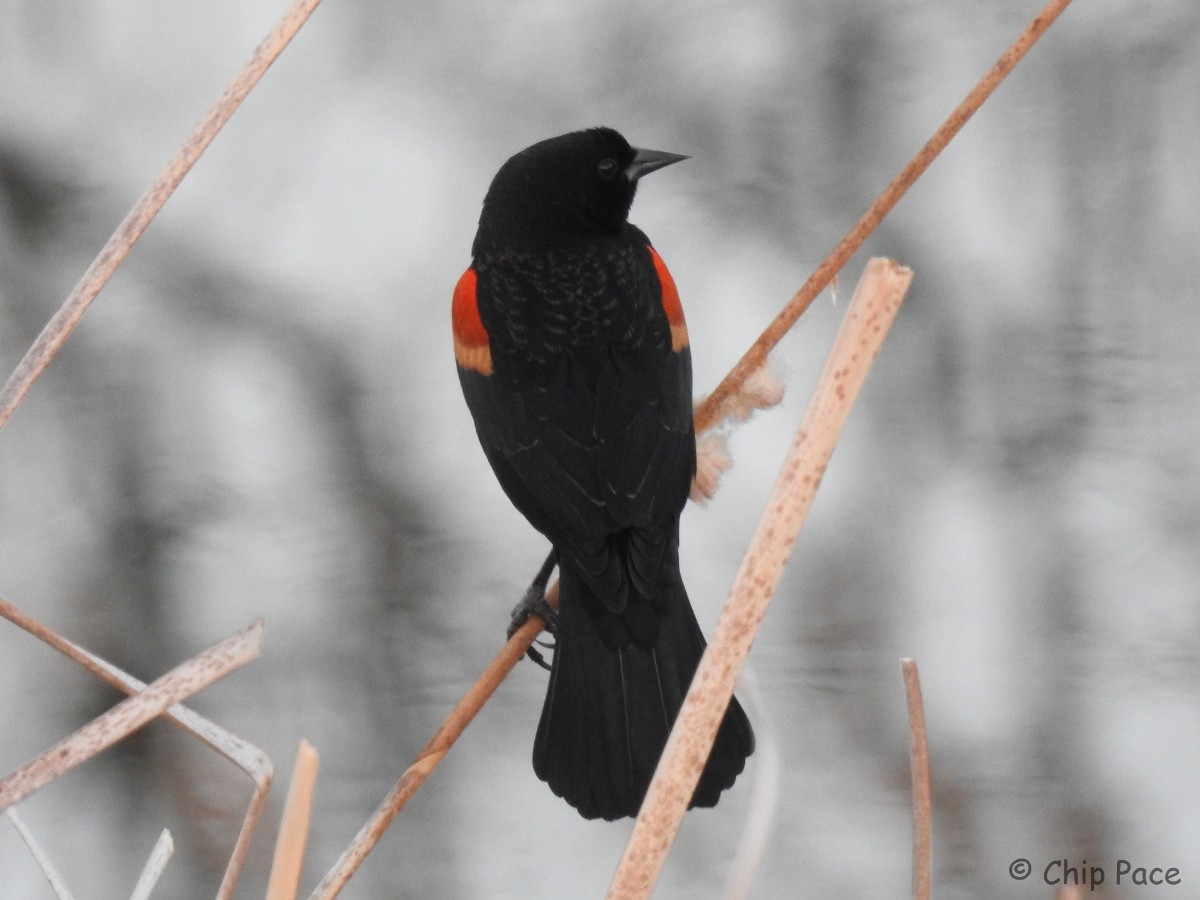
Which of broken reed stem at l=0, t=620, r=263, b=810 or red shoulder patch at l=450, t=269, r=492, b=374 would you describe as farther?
red shoulder patch at l=450, t=269, r=492, b=374

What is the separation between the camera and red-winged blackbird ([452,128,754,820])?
1550mm

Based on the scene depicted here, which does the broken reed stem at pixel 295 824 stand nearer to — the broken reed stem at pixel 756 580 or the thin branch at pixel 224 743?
the thin branch at pixel 224 743

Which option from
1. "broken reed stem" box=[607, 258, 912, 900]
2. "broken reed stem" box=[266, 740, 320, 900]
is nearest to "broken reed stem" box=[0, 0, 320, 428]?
"broken reed stem" box=[266, 740, 320, 900]

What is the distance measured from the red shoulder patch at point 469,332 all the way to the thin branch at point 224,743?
75cm

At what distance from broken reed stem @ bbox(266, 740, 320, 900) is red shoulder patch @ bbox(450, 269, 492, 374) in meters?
0.90

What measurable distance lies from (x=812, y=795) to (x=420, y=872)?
0.79 metres

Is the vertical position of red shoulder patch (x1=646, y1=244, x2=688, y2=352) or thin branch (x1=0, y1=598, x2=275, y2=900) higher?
red shoulder patch (x1=646, y1=244, x2=688, y2=352)

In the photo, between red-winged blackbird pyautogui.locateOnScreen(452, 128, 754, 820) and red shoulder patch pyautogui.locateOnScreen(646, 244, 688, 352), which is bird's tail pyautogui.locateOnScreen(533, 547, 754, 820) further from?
red shoulder patch pyautogui.locateOnScreen(646, 244, 688, 352)

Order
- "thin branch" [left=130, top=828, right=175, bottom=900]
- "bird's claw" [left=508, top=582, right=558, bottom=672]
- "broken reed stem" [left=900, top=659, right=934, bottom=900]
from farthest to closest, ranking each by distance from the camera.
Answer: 1. "bird's claw" [left=508, top=582, right=558, bottom=672]
2. "thin branch" [left=130, top=828, right=175, bottom=900]
3. "broken reed stem" [left=900, top=659, right=934, bottom=900]

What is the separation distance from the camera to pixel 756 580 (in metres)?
0.98

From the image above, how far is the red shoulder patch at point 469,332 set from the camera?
1.87m

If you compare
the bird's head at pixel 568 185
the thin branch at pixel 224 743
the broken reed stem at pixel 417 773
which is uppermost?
the bird's head at pixel 568 185

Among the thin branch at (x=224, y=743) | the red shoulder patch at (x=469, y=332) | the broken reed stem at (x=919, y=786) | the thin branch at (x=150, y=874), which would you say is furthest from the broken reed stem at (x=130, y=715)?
the red shoulder patch at (x=469, y=332)

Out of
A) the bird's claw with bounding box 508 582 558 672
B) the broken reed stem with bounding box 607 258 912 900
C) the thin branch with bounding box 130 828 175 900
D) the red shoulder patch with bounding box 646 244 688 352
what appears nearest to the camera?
the broken reed stem with bounding box 607 258 912 900
